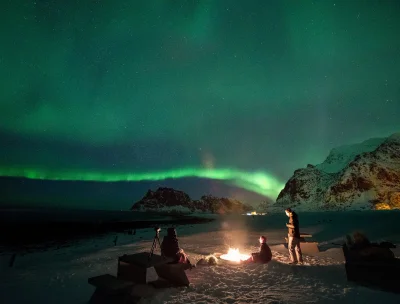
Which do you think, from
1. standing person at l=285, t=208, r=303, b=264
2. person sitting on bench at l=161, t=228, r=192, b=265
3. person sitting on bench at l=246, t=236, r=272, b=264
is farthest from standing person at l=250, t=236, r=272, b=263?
person sitting on bench at l=161, t=228, r=192, b=265

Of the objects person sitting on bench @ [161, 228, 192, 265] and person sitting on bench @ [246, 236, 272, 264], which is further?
person sitting on bench @ [246, 236, 272, 264]

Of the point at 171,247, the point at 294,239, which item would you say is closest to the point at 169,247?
the point at 171,247

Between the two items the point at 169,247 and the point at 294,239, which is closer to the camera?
the point at 169,247

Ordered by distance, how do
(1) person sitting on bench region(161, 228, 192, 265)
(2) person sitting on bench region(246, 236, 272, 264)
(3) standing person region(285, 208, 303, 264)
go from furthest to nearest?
1. (2) person sitting on bench region(246, 236, 272, 264)
2. (3) standing person region(285, 208, 303, 264)
3. (1) person sitting on bench region(161, 228, 192, 265)

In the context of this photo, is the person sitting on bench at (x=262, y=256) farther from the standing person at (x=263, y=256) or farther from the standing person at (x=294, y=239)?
the standing person at (x=294, y=239)

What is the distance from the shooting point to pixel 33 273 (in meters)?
12.3

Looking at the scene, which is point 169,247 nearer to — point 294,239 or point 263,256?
point 263,256

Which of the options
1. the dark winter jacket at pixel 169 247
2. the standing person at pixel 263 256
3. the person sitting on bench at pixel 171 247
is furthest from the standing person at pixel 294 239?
the dark winter jacket at pixel 169 247

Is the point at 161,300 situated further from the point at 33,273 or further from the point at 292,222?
the point at 33,273

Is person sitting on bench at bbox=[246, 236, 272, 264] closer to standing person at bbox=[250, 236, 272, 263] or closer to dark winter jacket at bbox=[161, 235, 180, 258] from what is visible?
standing person at bbox=[250, 236, 272, 263]

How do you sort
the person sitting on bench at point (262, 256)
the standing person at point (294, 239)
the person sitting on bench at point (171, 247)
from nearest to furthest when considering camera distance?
the person sitting on bench at point (171, 247)
the standing person at point (294, 239)
the person sitting on bench at point (262, 256)

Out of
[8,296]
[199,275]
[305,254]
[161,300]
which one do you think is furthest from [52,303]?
[305,254]

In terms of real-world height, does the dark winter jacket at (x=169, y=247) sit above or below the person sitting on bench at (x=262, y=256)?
above

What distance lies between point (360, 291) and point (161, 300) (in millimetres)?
5897
